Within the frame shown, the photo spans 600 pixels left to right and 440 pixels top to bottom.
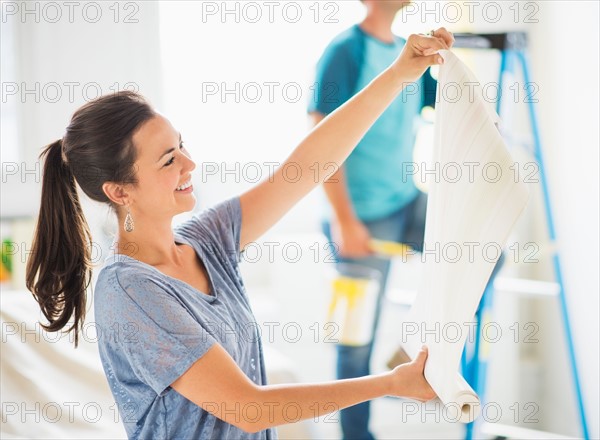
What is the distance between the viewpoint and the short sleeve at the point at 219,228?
1.43m

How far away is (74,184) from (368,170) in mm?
1225

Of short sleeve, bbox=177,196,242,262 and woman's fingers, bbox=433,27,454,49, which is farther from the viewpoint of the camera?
short sleeve, bbox=177,196,242,262

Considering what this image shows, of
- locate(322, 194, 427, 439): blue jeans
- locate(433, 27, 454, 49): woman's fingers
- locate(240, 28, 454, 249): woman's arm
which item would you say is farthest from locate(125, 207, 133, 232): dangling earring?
locate(322, 194, 427, 439): blue jeans

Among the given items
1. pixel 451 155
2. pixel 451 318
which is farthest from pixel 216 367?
pixel 451 155

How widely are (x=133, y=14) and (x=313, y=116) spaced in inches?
55.0

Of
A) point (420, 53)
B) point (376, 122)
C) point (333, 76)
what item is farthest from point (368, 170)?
point (420, 53)

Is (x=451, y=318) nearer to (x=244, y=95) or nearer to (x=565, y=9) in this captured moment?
(x=565, y=9)

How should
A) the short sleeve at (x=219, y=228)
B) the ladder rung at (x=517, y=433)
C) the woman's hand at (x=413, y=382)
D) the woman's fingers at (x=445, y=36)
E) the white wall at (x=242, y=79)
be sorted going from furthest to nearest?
the white wall at (x=242, y=79)
the ladder rung at (x=517, y=433)
the short sleeve at (x=219, y=228)
the woman's fingers at (x=445, y=36)
the woman's hand at (x=413, y=382)

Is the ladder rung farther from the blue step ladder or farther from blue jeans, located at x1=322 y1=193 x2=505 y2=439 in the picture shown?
blue jeans, located at x1=322 y1=193 x2=505 y2=439

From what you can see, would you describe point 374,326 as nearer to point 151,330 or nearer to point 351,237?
point 351,237

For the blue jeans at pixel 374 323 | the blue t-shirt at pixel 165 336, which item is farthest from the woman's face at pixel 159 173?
the blue jeans at pixel 374 323

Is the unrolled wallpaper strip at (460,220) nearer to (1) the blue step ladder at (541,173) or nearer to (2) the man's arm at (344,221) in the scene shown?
(1) the blue step ladder at (541,173)

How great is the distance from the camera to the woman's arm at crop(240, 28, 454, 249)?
4.35ft

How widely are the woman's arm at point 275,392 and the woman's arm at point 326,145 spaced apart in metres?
0.42
